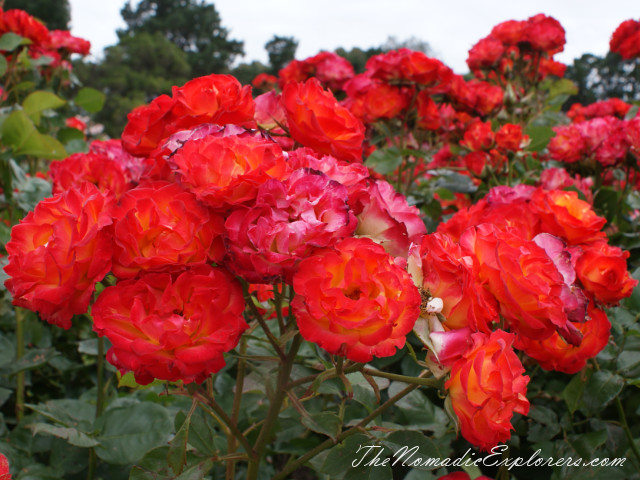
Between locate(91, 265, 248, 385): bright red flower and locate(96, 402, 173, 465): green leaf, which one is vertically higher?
locate(91, 265, 248, 385): bright red flower

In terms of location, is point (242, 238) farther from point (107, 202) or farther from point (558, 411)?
point (558, 411)

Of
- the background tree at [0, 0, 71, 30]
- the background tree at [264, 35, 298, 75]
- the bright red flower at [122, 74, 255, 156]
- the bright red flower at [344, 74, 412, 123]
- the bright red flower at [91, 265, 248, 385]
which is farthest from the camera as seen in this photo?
the background tree at [264, 35, 298, 75]

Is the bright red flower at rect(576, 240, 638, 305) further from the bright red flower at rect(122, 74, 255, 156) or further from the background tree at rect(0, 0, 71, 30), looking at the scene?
the background tree at rect(0, 0, 71, 30)

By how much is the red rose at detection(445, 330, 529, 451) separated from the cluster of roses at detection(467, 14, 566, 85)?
6.13 ft

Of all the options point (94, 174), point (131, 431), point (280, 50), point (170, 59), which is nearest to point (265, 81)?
point (94, 174)

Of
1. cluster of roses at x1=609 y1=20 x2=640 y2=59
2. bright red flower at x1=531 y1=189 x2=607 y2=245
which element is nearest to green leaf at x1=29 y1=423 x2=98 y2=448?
bright red flower at x1=531 y1=189 x2=607 y2=245

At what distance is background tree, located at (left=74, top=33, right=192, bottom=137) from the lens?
12641 millimetres

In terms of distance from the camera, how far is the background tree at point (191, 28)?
21766 millimetres

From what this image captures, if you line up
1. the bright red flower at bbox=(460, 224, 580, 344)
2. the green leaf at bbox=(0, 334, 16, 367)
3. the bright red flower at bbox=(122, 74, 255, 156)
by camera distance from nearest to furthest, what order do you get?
the bright red flower at bbox=(460, 224, 580, 344) < the bright red flower at bbox=(122, 74, 255, 156) < the green leaf at bbox=(0, 334, 16, 367)

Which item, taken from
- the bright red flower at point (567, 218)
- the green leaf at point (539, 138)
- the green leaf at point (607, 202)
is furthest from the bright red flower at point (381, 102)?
the bright red flower at point (567, 218)

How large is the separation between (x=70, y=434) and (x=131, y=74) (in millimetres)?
14593

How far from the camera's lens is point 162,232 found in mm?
557

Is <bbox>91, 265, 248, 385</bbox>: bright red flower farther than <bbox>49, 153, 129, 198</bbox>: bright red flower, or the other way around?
<bbox>49, 153, 129, 198</bbox>: bright red flower

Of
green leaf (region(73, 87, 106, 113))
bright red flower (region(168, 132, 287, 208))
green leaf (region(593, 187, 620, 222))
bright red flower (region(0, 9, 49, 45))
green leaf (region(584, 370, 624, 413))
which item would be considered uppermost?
bright red flower (region(0, 9, 49, 45))
